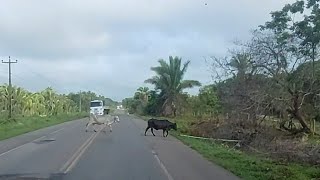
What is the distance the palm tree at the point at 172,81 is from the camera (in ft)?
236

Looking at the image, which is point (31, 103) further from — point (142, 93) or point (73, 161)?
point (73, 161)

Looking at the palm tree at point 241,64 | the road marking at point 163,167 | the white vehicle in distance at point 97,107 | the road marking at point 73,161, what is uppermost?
the palm tree at point 241,64

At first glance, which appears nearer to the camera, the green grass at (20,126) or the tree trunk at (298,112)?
the tree trunk at (298,112)

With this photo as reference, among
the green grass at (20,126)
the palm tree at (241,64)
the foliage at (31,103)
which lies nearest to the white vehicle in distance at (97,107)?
the foliage at (31,103)

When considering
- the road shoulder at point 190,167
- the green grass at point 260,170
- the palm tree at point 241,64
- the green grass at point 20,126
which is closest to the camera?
the road shoulder at point 190,167

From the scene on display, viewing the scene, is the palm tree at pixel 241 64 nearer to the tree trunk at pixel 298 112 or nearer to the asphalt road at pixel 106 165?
the tree trunk at pixel 298 112

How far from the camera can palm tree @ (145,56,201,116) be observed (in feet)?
236

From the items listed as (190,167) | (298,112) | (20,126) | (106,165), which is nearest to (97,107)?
(20,126)

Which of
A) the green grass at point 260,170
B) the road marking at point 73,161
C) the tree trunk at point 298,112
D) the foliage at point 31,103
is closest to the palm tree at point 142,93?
the foliage at point 31,103

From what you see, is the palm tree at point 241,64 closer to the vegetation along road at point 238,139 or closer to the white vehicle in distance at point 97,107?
the vegetation along road at point 238,139

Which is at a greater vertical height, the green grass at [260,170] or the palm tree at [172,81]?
the palm tree at [172,81]

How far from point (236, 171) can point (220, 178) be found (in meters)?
1.86

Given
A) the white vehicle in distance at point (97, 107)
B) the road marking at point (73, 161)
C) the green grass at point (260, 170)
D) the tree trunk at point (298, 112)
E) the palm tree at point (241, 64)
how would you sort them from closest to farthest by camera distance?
the green grass at point (260, 170), the road marking at point (73, 161), the tree trunk at point (298, 112), the palm tree at point (241, 64), the white vehicle in distance at point (97, 107)

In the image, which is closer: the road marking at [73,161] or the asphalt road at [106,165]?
the asphalt road at [106,165]
